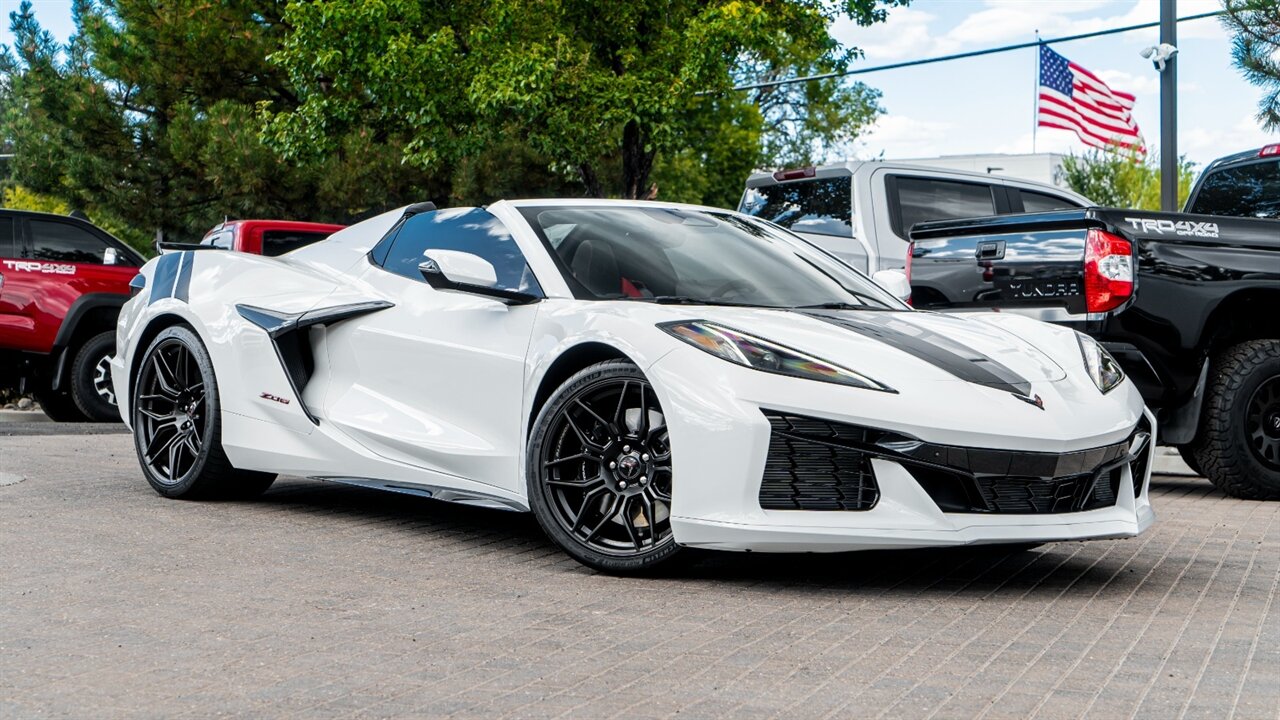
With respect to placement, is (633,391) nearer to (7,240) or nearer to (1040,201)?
(1040,201)

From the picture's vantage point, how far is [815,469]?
4.52m

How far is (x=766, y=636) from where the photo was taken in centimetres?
407

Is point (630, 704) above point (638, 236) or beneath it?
beneath

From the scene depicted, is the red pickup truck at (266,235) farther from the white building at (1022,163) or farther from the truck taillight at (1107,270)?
the white building at (1022,163)

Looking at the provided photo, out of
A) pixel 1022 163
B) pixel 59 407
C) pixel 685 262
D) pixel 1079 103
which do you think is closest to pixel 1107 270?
pixel 685 262

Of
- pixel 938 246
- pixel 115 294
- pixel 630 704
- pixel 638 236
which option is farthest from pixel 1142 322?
pixel 115 294

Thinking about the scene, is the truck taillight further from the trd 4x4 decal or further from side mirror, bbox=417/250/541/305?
the trd 4x4 decal

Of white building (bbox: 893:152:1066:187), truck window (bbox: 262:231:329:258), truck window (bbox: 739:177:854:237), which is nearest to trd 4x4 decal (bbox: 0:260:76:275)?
truck window (bbox: 262:231:329:258)

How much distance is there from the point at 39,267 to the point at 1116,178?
6110 cm

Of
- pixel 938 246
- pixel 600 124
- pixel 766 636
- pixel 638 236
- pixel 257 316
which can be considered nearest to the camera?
pixel 766 636

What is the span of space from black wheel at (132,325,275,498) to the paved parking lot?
0.32 metres

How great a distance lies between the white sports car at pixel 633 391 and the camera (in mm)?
4520

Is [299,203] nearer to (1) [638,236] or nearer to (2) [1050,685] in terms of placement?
(1) [638,236]

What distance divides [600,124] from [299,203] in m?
9.27
